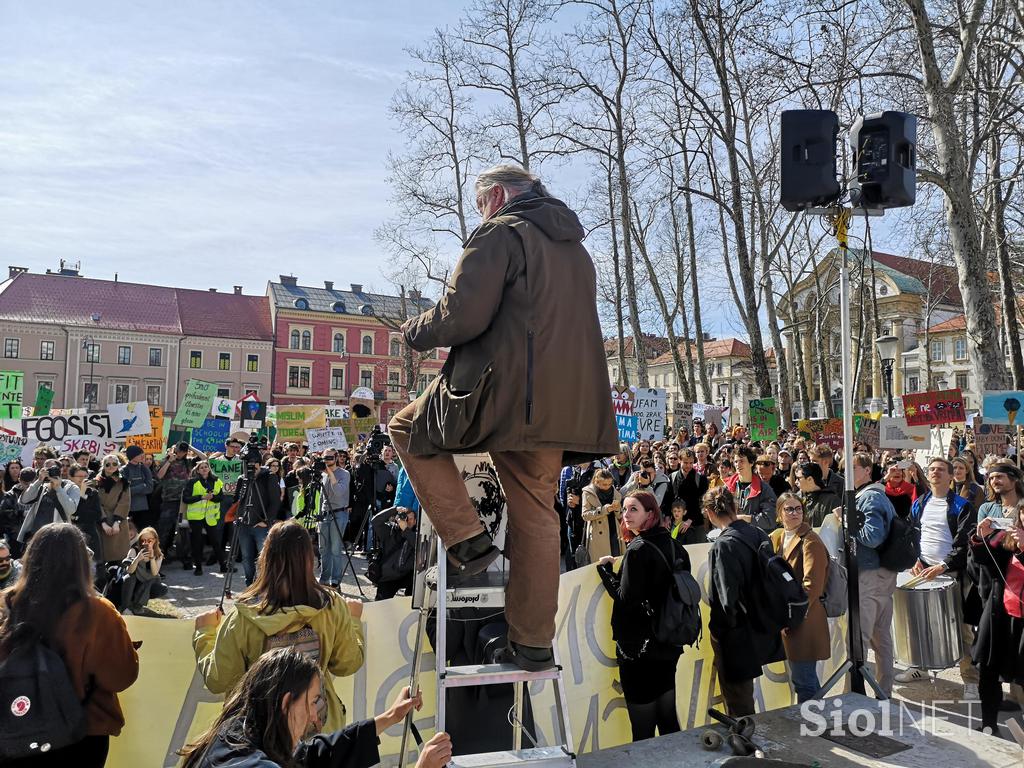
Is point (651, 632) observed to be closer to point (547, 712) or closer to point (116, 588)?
point (547, 712)

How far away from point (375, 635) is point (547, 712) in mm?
1176

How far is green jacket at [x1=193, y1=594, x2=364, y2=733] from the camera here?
3.40m

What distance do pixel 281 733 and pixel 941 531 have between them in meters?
7.01

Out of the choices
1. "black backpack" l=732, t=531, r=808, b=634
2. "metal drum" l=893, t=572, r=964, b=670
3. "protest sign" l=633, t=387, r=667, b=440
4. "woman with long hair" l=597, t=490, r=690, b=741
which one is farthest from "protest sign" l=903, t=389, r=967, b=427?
"woman with long hair" l=597, t=490, r=690, b=741

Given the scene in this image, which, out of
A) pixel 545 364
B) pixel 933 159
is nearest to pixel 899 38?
pixel 933 159

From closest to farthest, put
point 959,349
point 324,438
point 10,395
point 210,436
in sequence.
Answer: point 324,438 < point 10,395 < point 210,436 < point 959,349

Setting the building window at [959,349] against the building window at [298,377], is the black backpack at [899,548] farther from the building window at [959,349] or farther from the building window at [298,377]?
the building window at [959,349]

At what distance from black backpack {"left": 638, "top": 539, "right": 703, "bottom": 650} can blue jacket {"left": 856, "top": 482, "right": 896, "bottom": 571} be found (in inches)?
104

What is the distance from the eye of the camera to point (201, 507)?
12445mm

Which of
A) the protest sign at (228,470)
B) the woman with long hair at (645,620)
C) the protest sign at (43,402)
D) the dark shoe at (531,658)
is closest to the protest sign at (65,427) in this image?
the protest sign at (43,402)

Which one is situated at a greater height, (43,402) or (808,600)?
(43,402)

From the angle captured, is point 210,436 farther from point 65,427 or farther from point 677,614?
point 677,614

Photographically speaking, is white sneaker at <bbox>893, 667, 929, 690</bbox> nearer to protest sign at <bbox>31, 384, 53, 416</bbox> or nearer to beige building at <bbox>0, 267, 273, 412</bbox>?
protest sign at <bbox>31, 384, 53, 416</bbox>

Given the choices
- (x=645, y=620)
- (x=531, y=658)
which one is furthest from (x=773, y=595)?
(x=531, y=658)
